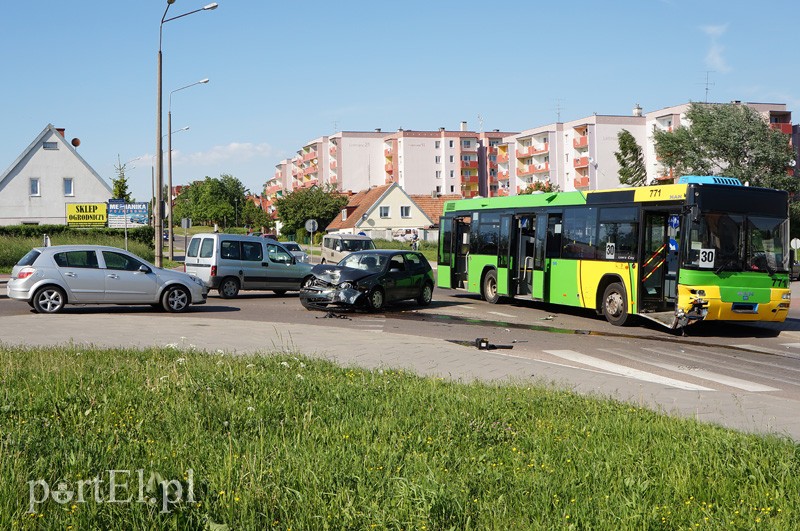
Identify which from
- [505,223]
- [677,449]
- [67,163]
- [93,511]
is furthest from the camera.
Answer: [67,163]

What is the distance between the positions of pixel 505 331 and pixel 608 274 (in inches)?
121

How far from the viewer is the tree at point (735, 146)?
70.5 metres

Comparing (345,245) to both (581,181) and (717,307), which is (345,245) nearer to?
(717,307)

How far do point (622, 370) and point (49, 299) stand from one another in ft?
44.4

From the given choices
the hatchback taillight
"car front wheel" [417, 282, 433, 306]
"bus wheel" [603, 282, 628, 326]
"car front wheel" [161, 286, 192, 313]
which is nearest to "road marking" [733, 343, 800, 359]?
"bus wheel" [603, 282, 628, 326]

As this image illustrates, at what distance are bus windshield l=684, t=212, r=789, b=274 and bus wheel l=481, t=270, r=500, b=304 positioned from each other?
28.3 feet

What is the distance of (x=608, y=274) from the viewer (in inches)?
786

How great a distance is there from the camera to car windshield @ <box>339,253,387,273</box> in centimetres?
2328

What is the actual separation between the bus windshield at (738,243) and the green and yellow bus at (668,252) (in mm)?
20

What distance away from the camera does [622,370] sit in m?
13.3

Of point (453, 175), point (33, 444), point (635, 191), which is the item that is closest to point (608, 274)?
point (635, 191)

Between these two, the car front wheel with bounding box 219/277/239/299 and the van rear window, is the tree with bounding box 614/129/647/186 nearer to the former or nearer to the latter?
the car front wheel with bounding box 219/277/239/299

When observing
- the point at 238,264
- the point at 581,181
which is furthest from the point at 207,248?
the point at 581,181

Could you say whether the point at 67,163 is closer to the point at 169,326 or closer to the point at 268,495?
the point at 169,326
